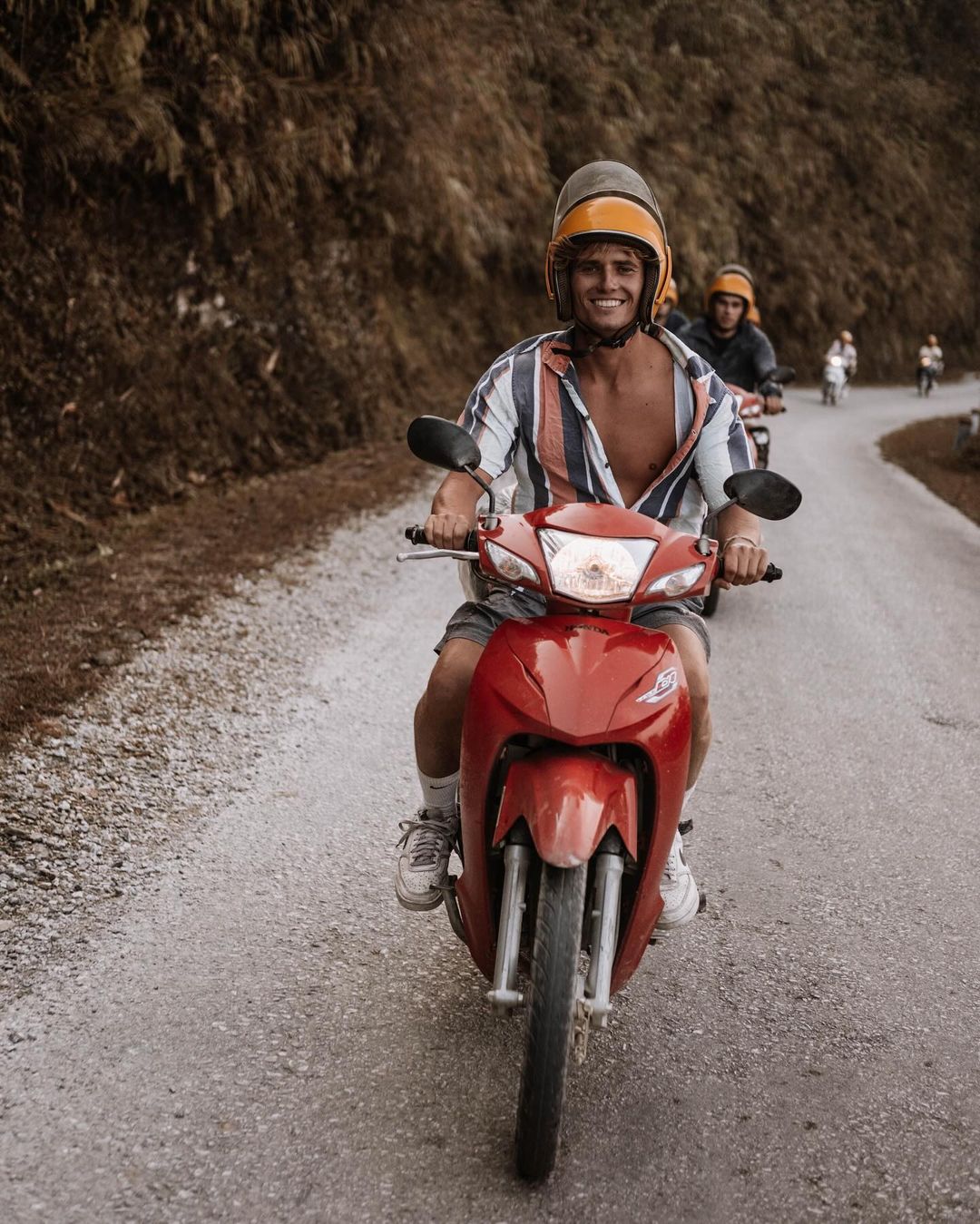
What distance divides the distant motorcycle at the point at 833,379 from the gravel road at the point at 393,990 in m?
24.1

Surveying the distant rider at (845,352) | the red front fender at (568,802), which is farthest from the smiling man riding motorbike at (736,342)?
the distant rider at (845,352)

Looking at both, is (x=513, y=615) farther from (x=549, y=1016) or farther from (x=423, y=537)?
(x=549, y=1016)

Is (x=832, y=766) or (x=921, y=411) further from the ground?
(x=832, y=766)

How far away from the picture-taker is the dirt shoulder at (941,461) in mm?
14267

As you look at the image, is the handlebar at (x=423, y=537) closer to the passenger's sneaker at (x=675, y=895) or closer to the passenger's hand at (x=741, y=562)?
the passenger's hand at (x=741, y=562)

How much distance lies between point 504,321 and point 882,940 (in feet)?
60.8

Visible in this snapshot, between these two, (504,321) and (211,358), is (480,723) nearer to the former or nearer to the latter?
(211,358)

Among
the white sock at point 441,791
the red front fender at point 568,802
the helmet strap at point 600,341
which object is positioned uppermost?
the helmet strap at point 600,341

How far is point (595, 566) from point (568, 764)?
0.44m

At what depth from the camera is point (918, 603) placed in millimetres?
8250

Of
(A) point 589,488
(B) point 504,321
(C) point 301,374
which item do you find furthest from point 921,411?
(A) point 589,488

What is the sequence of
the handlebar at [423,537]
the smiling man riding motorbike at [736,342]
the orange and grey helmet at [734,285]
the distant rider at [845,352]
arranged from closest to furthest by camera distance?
the handlebar at [423,537], the orange and grey helmet at [734,285], the smiling man riding motorbike at [736,342], the distant rider at [845,352]

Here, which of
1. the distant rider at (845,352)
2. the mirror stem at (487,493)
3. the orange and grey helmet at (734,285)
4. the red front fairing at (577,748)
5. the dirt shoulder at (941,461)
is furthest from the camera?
the distant rider at (845,352)

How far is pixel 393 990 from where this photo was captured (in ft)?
10.0
